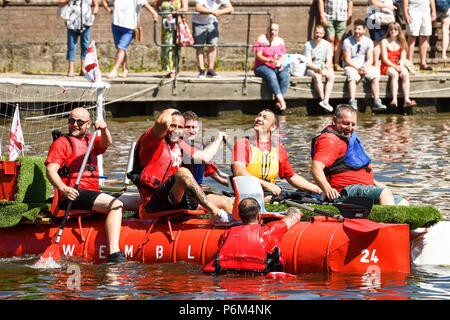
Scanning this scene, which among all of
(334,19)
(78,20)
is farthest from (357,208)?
(334,19)

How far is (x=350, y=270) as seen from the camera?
9.11 meters

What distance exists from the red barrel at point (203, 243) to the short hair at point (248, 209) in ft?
1.50

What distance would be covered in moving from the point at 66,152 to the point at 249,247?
91.8 inches

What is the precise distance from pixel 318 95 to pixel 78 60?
5.37 m

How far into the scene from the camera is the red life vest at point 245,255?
898cm

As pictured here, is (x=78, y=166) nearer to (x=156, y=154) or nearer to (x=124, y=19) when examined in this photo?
(x=156, y=154)

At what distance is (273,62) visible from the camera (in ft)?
62.1

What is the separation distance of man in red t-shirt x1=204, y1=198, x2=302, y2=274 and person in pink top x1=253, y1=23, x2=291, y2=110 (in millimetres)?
9817

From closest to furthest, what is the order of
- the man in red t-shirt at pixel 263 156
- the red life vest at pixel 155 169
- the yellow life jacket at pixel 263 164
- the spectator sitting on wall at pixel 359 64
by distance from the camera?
the red life vest at pixel 155 169
the man in red t-shirt at pixel 263 156
the yellow life jacket at pixel 263 164
the spectator sitting on wall at pixel 359 64

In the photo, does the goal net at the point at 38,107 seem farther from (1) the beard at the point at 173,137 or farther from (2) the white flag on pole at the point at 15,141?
(1) the beard at the point at 173,137

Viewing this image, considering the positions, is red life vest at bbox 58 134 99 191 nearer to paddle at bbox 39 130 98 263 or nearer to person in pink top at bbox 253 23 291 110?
paddle at bbox 39 130 98 263

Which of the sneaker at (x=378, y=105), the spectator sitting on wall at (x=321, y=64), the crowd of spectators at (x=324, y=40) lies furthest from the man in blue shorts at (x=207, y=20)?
the sneaker at (x=378, y=105)

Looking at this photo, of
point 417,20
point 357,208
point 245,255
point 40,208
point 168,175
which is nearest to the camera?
point 245,255

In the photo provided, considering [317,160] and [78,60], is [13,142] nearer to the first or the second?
[317,160]
